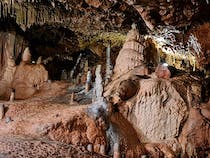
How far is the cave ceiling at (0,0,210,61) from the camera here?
12.9 m

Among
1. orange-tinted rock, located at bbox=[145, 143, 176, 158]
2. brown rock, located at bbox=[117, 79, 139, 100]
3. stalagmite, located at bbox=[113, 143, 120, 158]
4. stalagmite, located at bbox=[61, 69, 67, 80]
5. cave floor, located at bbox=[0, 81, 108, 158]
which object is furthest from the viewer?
stalagmite, located at bbox=[61, 69, 67, 80]

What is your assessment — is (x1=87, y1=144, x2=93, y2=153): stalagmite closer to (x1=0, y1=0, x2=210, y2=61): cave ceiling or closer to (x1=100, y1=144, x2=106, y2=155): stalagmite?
(x1=100, y1=144, x2=106, y2=155): stalagmite

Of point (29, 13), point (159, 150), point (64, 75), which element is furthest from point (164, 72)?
point (64, 75)

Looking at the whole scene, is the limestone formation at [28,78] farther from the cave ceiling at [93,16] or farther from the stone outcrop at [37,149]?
the stone outcrop at [37,149]

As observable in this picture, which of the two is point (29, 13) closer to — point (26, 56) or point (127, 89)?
point (26, 56)

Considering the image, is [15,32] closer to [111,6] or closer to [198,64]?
[111,6]

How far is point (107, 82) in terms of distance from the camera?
13.4 metres

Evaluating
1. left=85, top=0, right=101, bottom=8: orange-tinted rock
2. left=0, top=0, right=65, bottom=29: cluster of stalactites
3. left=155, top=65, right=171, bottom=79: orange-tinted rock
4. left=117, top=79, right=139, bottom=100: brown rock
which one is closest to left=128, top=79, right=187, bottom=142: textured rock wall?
left=117, top=79, right=139, bottom=100: brown rock

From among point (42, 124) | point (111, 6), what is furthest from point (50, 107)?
point (111, 6)

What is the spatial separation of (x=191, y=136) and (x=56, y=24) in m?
9.42

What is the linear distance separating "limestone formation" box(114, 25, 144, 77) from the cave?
42 millimetres

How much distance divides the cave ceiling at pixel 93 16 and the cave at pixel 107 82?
5 cm

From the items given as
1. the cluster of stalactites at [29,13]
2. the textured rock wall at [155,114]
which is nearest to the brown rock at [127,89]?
the textured rock wall at [155,114]

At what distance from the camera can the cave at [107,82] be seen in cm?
969
